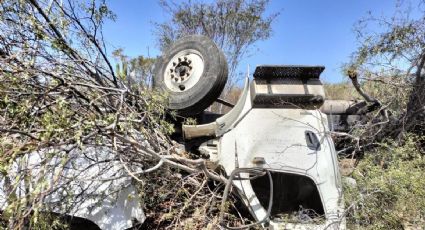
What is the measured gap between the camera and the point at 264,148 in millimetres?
3311

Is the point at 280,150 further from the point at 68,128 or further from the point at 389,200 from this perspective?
the point at 68,128

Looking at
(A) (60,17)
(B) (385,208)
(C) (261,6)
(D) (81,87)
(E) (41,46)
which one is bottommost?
(B) (385,208)

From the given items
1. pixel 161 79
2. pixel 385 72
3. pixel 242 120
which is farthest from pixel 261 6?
pixel 242 120

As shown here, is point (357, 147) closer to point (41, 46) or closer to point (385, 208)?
point (385, 208)

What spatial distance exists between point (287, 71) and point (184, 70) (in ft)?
4.76

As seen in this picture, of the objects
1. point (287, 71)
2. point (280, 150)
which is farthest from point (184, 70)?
point (280, 150)

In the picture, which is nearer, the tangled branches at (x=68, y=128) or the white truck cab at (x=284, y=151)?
the tangled branches at (x=68, y=128)

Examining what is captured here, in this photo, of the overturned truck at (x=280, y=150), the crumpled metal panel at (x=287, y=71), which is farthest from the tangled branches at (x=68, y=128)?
the crumpled metal panel at (x=287, y=71)

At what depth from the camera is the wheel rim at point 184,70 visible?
4.42 m

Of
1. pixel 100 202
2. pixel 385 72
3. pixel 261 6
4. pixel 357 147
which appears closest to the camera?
pixel 100 202

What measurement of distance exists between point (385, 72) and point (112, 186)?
4086 mm

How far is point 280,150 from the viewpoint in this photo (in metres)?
3.28

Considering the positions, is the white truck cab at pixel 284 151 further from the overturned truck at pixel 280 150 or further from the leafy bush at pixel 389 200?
the leafy bush at pixel 389 200

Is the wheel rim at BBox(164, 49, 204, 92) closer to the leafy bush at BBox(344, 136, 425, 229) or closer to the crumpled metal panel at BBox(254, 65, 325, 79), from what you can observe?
the crumpled metal panel at BBox(254, 65, 325, 79)
